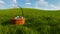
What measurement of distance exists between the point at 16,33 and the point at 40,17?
110 inches

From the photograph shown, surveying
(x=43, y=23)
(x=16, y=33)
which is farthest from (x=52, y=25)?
(x=16, y=33)

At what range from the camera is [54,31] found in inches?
424

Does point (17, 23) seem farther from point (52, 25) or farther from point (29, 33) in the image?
point (52, 25)

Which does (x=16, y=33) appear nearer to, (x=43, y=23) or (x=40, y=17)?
(x=43, y=23)

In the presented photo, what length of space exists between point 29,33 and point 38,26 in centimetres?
100

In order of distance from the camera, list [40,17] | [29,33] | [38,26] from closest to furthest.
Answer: [29,33]
[38,26]
[40,17]

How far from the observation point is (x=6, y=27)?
35.4 ft

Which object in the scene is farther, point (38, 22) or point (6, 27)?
point (38, 22)

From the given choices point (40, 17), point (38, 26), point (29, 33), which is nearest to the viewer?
point (29, 33)

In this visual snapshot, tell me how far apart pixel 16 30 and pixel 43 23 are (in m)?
1.82

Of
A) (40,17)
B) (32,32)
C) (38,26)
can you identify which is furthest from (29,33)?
(40,17)

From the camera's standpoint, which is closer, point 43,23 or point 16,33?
point 16,33

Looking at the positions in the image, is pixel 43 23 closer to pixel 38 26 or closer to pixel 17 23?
pixel 38 26

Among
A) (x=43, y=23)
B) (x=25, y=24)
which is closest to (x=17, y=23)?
(x=25, y=24)
